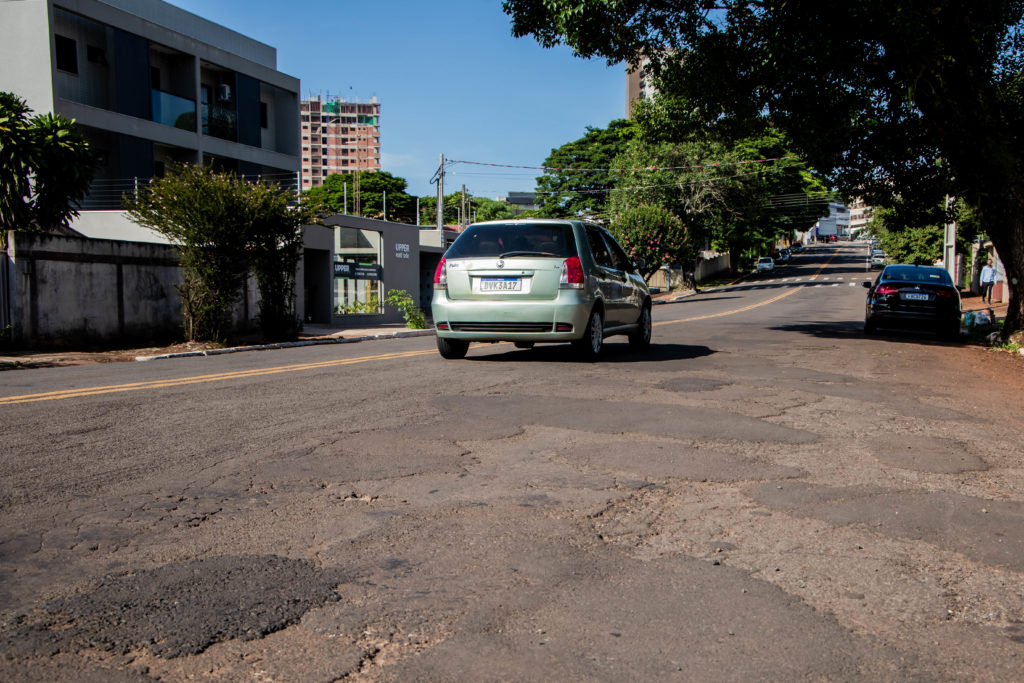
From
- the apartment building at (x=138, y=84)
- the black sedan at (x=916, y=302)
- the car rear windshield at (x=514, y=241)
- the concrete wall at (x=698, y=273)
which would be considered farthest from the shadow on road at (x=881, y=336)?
the concrete wall at (x=698, y=273)

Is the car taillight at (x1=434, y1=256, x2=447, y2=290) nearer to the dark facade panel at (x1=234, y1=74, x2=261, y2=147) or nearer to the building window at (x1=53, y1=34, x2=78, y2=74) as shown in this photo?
the building window at (x1=53, y1=34, x2=78, y2=74)

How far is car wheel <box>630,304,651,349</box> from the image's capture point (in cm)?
1333

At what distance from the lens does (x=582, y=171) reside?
286 feet

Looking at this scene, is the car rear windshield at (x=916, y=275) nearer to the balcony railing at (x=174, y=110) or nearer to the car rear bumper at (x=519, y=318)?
the car rear bumper at (x=519, y=318)

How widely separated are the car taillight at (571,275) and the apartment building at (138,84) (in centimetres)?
1605

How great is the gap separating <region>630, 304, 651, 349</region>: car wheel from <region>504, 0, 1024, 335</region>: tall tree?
213 inches

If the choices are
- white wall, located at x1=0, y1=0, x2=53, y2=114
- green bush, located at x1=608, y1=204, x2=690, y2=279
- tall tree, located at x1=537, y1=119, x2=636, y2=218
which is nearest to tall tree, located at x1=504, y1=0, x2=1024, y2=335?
white wall, located at x1=0, y1=0, x2=53, y2=114

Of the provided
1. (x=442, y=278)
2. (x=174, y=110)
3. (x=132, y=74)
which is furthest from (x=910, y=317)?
(x=132, y=74)

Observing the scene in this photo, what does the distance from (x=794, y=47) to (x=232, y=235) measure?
35.2 feet

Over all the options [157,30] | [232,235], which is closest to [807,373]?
[232,235]

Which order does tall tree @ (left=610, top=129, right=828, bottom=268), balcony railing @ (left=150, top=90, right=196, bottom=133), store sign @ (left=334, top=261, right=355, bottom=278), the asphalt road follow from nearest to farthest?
the asphalt road, balcony railing @ (left=150, top=90, right=196, bottom=133), store sign @ (left=334, top=261, right=355, bottom=278), tall tree @ (left=610, top=129, right=828, bottom=268)

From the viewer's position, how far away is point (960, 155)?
52.1 feet

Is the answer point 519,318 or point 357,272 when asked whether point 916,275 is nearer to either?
point 519,318

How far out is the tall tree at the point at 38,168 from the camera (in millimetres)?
17562
